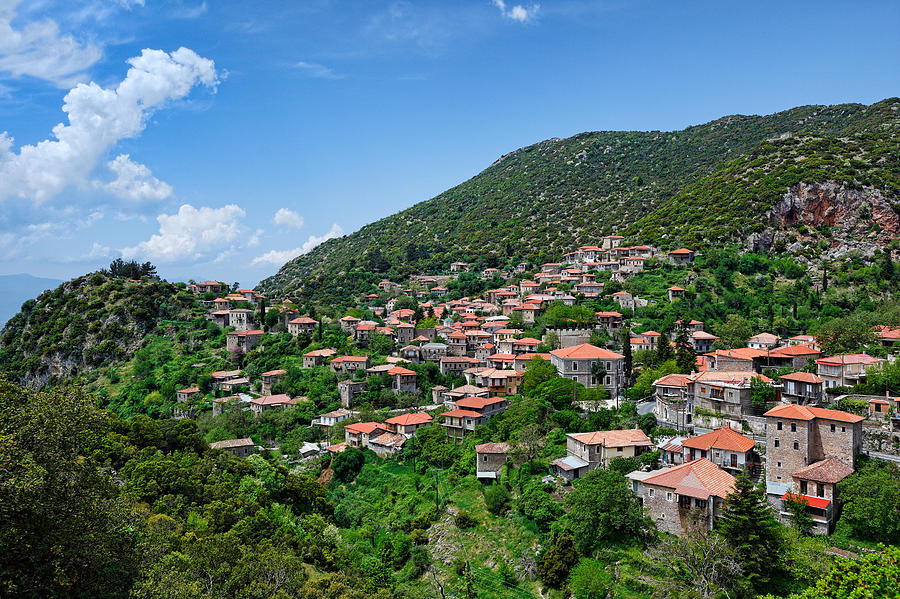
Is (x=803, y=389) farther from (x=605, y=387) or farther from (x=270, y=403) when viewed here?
(x=270, y=403)

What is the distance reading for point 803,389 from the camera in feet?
112

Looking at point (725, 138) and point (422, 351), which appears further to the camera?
point (725, 138)

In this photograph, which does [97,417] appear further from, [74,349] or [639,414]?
[74,349]

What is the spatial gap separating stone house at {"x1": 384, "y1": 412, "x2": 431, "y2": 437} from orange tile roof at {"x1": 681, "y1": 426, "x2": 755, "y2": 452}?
22.0 meters

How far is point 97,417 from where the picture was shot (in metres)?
15.7

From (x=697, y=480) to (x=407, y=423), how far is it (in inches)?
976

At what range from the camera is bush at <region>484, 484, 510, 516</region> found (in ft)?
109

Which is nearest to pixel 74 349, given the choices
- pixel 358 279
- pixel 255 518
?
pixel 358 279

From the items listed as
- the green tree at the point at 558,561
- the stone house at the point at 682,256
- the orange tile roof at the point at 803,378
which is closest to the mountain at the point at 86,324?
the green tree at the point at 558,561

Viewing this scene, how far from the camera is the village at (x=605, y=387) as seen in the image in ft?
91.8

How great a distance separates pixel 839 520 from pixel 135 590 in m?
27.3

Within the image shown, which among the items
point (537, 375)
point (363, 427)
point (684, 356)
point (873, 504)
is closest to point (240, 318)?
point (363, 427)

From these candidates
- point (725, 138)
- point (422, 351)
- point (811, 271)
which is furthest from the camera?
point (725, 138)

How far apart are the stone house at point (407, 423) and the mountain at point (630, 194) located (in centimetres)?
4852
